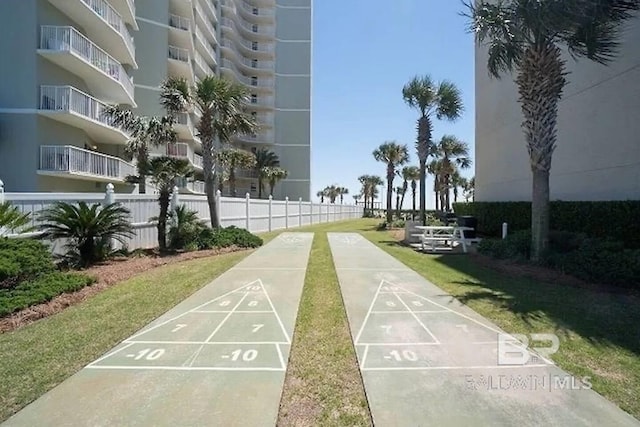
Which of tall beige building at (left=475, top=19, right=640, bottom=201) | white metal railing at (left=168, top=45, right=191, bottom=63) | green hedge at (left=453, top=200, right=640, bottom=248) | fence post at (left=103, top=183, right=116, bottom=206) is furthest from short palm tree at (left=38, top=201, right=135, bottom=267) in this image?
white metal railing at (left=168, top=45, right=191, bottom=63)

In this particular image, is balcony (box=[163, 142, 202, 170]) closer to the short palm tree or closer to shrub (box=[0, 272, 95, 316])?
the short palm tree

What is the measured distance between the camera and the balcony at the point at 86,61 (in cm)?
1733

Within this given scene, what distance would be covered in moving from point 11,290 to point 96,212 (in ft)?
13.4

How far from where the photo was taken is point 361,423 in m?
3.29

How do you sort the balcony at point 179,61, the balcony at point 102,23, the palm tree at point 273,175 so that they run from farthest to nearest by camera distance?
the palm tree at point 273,175
the balcony at point 179,61
the balcony at point 102,23

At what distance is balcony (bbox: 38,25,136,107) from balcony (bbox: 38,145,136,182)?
3.87 meters

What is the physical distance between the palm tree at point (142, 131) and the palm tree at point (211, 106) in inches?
81.9

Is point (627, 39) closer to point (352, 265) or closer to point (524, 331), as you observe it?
point (352, 265)

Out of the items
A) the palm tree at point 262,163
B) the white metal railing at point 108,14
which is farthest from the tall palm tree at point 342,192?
the white metal railing at point 108,14

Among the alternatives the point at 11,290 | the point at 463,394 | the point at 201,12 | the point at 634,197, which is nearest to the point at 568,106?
the point at 634,197

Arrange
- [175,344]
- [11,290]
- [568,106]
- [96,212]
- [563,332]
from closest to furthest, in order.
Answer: [175,344] < [563,332] < [11,290] < [96,212] < [568,106]

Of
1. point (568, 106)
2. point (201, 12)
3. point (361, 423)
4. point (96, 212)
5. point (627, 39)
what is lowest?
point (361, 423)

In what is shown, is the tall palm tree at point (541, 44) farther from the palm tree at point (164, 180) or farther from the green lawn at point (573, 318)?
the palm tree at point (164, 180)

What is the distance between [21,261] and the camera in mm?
7324
